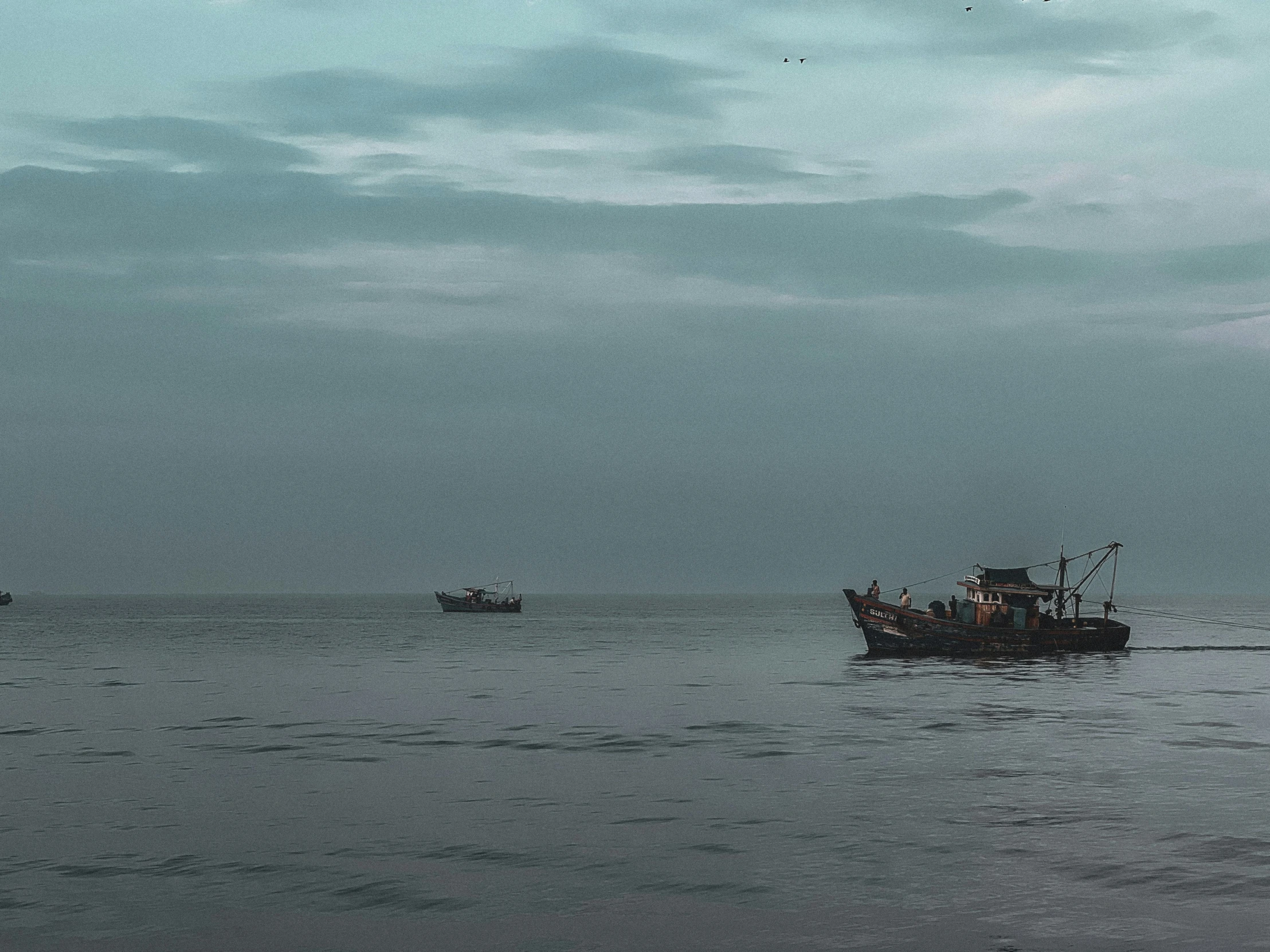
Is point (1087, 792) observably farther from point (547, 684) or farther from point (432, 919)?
point (547, 684)

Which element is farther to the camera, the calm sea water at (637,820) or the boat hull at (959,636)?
the boat hull at (959,636)

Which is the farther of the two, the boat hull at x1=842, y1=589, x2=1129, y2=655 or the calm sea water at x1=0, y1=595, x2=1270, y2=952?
the boat hull at x1=842, y1=589, x2=1129, y2=655

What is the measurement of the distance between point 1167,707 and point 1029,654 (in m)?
33.8

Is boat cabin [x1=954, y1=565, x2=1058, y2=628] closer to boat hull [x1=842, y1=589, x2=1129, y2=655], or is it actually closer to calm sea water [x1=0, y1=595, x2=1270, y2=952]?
boat hull [x1=842, y1=589, x2=1129, y2=655]

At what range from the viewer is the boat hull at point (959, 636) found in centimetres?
7556

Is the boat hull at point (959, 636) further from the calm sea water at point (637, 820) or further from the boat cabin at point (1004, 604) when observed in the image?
→ the calm sea water at point (637, 820)

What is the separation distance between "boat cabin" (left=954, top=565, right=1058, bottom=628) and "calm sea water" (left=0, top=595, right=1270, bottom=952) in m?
17.9

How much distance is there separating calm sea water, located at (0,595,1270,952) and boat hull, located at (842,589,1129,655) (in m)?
17.0

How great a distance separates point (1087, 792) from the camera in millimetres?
27812

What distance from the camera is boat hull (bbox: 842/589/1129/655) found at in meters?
75.6

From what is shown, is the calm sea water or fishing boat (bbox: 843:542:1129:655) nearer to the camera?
the calm sea water

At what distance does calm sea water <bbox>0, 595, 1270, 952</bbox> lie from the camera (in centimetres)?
1700

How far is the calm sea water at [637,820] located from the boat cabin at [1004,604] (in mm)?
17910

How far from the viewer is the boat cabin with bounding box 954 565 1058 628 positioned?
2992 inches
